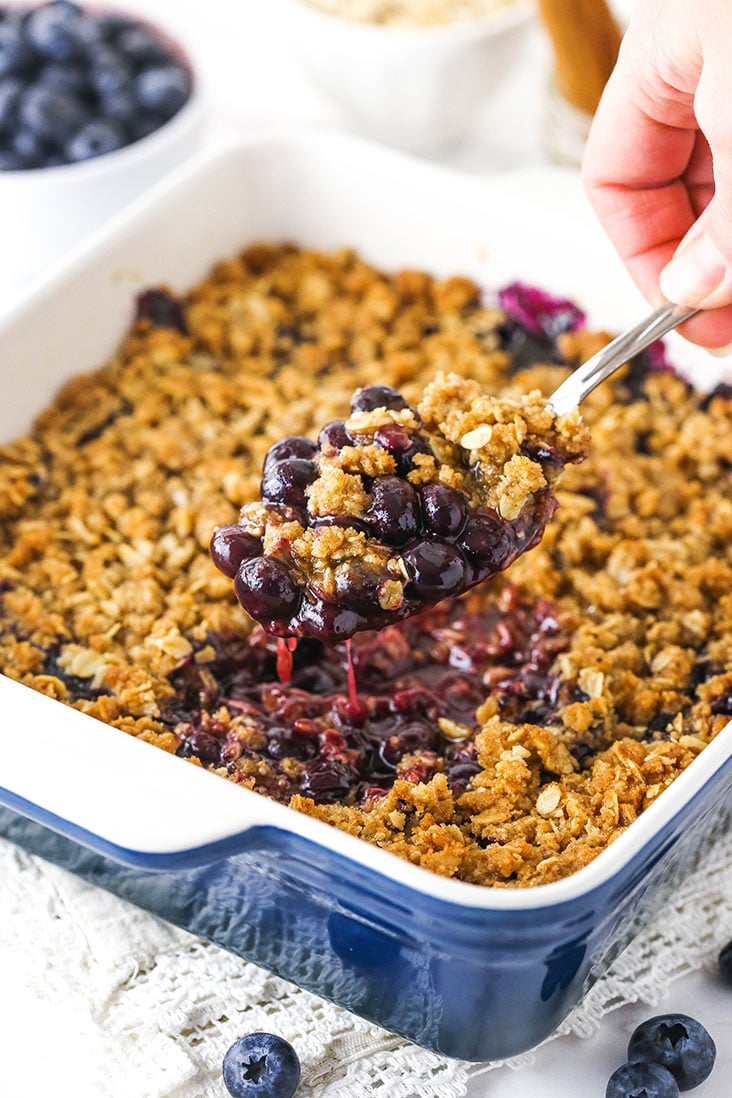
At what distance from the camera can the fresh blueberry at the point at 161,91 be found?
251cm

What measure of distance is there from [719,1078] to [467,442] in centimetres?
75

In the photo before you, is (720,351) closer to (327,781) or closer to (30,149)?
(327,781)

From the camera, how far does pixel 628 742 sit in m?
1.58

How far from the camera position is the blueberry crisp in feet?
4.88

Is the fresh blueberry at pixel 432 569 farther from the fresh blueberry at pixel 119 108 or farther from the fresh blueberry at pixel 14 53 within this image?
the fresh blueberry at pixel 14 53

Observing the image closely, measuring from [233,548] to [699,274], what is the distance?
0.65 metres

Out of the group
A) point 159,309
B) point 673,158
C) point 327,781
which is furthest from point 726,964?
point 159,309

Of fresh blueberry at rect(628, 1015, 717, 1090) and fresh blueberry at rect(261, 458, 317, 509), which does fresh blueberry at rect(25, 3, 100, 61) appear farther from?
fresh blueberry at rect(628, 1015, 717, 1090)

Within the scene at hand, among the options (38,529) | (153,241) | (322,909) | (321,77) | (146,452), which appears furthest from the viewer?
(321,77)

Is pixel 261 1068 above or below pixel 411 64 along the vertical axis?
below

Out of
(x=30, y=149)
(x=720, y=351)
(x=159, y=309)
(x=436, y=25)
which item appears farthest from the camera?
(x=436, y=25)

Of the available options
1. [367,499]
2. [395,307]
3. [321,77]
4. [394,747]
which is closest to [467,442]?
[367,499]

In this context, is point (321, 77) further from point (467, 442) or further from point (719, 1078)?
point (719, 1078)

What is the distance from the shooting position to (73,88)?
2.49 m
